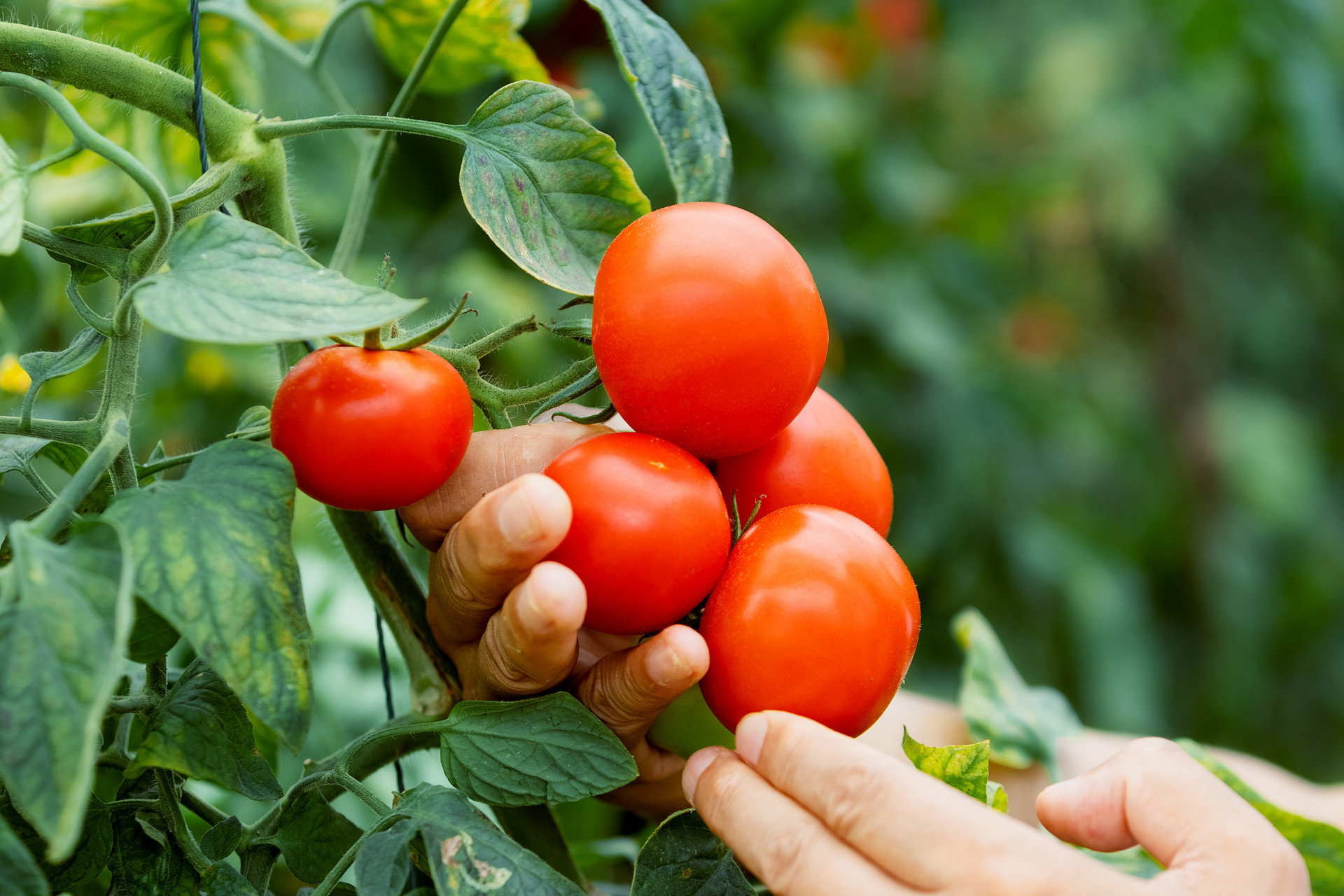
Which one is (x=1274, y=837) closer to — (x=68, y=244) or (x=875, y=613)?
(x=875, y=613)

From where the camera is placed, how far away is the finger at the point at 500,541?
0.38 m

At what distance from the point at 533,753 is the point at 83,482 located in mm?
202

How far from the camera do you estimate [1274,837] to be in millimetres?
476

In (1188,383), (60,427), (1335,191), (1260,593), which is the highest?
(60,427)

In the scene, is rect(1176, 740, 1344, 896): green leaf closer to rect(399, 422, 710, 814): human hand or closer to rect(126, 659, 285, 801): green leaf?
rect(399, 422, 710, 814): human hand

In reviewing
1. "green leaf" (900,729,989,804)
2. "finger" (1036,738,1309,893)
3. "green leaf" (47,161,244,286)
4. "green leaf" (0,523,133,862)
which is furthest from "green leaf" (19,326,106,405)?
"finger" (1036,738,1309,893)

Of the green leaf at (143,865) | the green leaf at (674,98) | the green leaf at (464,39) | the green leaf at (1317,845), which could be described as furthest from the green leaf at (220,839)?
the green leaf at (1317,845)

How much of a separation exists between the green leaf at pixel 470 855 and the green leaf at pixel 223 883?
6cm

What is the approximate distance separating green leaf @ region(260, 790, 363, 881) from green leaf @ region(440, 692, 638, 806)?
63 mm

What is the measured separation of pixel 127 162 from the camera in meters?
0.34

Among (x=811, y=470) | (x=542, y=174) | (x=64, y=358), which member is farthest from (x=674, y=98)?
(x=64, y=358)

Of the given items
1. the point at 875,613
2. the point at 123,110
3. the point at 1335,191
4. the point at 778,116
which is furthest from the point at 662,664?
the point at 1335,191

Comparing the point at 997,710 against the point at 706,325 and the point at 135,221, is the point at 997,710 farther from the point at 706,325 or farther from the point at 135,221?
the point at 135,221

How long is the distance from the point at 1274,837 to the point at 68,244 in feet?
2.01
